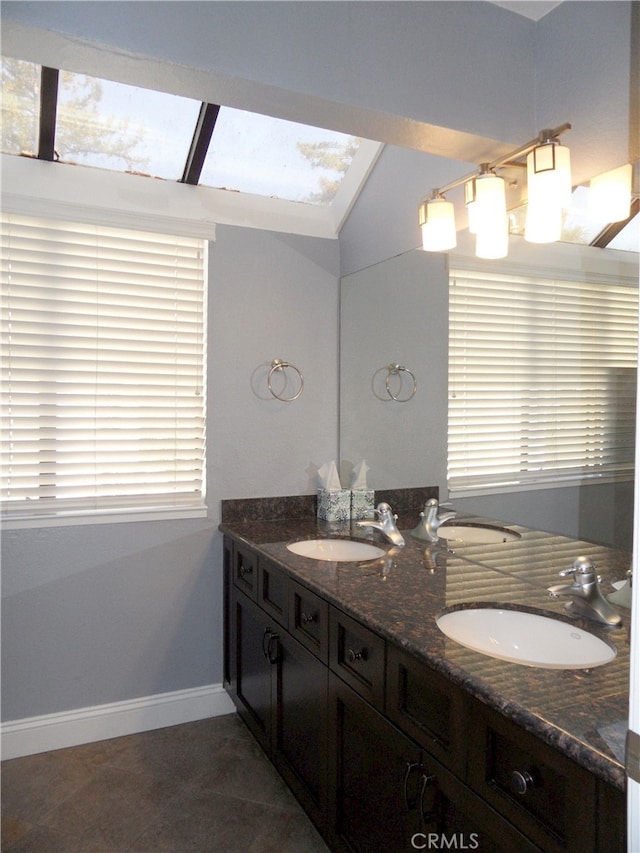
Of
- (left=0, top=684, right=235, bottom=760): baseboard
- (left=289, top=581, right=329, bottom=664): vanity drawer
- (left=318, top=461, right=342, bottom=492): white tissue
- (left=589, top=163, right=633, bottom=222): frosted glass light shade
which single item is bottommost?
A: (left=0, top=684, right=235, bottom=760): baseboard

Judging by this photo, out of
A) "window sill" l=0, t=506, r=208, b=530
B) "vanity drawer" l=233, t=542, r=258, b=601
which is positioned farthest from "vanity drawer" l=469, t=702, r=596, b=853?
"window sill" l=0, t=506, r=208, b=530

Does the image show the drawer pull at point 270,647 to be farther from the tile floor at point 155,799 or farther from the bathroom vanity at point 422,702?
the tile floor at point 155,799

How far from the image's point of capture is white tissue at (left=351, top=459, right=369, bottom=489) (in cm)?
292

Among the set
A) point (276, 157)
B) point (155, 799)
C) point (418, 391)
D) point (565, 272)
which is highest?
point (276, 157)

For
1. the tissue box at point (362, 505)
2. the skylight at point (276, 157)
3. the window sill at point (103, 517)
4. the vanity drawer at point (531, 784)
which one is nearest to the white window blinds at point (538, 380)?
the tissue box at point (362, 505)

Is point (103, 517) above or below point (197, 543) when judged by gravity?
above

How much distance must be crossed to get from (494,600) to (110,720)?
6.24 ft

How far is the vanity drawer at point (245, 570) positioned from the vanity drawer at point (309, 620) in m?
0.40

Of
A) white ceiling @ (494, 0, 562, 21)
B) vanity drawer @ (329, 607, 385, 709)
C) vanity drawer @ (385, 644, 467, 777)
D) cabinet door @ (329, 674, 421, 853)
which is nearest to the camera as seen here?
vanity drawer @ (385, 644, 467, 777)

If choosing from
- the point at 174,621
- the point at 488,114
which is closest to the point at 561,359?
the point at 488,114

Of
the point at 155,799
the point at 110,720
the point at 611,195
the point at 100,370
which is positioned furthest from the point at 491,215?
the point at 110,720

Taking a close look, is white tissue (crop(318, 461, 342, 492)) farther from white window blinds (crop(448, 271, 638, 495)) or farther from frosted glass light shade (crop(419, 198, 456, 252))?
frosted glass light shade (crop(419, 198, 456, 252))

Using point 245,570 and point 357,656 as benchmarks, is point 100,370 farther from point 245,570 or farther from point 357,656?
point 357,656

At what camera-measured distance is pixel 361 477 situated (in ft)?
9.58
